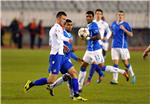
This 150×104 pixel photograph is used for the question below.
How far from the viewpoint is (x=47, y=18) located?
5197cm

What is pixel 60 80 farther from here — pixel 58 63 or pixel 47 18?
pixel 47 18

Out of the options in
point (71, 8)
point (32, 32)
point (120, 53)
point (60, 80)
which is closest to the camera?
point (60, 80)

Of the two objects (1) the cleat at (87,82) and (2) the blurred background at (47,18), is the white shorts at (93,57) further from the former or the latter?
(2) the blurred background at (47,18)

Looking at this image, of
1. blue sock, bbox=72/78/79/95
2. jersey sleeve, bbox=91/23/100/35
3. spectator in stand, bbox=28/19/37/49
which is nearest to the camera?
blue sock, bbox=72/78/79/95

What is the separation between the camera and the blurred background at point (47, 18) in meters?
47.1

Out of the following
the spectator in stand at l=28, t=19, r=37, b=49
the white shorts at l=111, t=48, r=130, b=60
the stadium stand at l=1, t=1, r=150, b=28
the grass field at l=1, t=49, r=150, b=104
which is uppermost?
the stadium stand at l=1, t=1, r=150, b=28

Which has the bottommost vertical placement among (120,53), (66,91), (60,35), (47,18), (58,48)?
(66,91)

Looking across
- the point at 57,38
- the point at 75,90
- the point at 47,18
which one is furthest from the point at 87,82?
the point at 47,18

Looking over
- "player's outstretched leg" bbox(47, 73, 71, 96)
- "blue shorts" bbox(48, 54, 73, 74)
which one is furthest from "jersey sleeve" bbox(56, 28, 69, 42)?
"player's outstretched leg" bbox(47, 73, 71, 96)

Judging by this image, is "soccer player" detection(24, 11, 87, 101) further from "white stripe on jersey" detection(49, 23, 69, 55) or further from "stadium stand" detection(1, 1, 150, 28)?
"stadium stand" detection(1, 1, 150, 28)

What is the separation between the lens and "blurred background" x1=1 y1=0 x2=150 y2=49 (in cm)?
4706

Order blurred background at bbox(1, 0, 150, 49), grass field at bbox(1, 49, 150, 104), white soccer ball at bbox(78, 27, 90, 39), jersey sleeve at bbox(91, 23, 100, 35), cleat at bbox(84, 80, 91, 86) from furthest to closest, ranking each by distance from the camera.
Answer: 1. blurred background at bbox(1, 0, 150, 49)
2. cleat at bbox(84, 80, 91, 86)
3. jersey sleeve at bbox(91, 23, 100, 35)
4. white soccer ball at bbox(78, 27, 90, 39)
5. grass field at bbox(1, 49, 150, 104)

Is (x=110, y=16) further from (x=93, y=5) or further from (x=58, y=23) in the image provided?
(x=58, y=23)

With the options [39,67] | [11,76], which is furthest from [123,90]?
[39,67]
